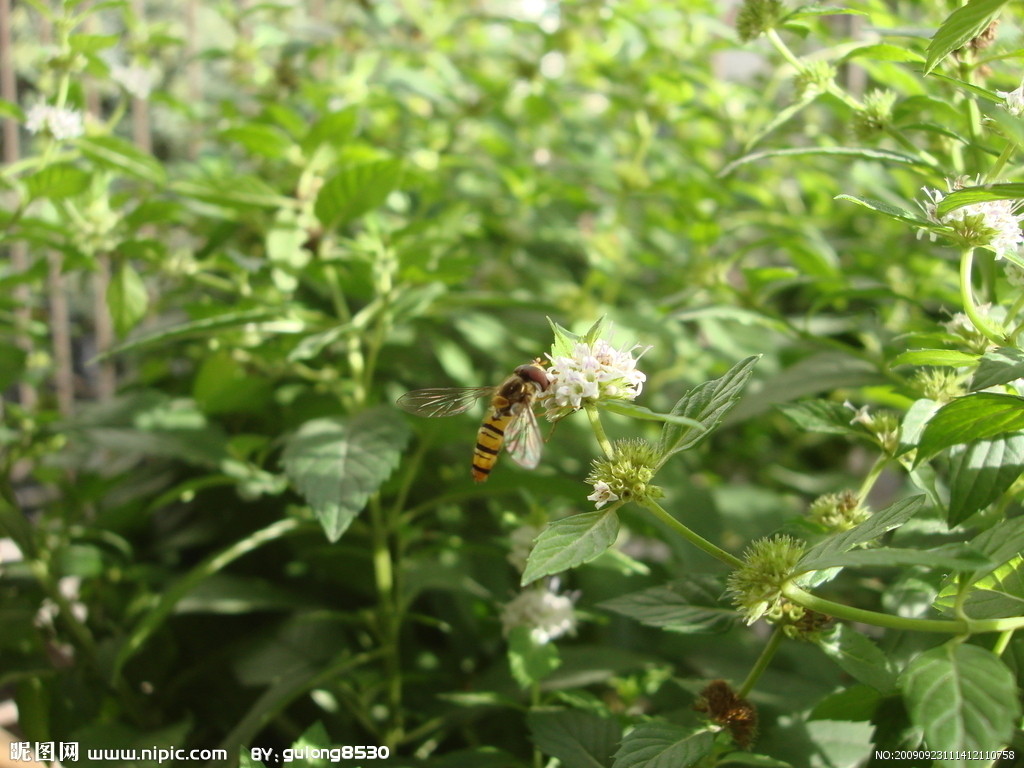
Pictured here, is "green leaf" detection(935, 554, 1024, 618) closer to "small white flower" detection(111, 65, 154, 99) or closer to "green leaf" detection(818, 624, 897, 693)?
"green leaf" detection(818, 624, 897, 693)

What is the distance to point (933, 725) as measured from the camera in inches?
14.5

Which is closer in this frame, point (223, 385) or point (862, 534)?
point (862, 534)

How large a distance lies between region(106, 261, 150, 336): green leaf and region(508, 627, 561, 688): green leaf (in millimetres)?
620

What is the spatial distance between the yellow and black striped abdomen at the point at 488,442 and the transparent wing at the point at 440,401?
0.03m

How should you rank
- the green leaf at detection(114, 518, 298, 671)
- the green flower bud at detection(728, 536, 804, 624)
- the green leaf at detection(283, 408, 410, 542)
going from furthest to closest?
the green leaf at detection(114, 518, 298, 671), the green leaf at detection(283, 408, 410, 542), the green flower bud at detection(728, 536, 804, 624)

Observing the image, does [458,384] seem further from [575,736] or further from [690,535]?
[690,535]

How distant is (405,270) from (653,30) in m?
0.69

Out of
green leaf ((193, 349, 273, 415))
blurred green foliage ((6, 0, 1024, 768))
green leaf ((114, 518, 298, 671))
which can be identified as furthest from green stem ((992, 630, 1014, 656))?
green leaf ((193, 349, 273, 415))

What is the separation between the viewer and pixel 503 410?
63 cm

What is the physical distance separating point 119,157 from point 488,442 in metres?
0.61

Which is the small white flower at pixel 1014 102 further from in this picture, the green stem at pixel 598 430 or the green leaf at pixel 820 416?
the green stem at pixel 598 430

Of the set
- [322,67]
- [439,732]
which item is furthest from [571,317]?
[322,67]

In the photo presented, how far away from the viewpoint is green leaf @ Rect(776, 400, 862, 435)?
595 millimetres

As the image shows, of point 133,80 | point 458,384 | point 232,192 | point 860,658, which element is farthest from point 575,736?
point 133,80
